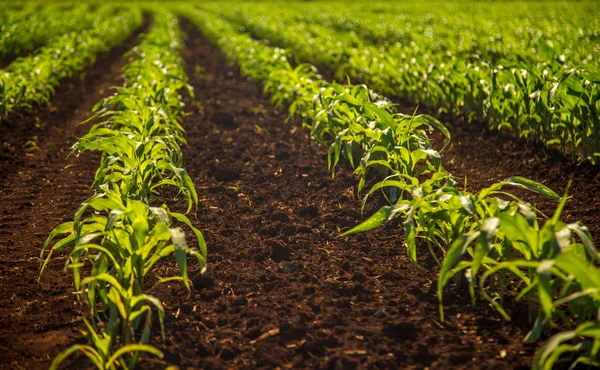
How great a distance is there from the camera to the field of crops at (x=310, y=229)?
2320mm

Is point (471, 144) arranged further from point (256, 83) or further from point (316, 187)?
point (256, 83)

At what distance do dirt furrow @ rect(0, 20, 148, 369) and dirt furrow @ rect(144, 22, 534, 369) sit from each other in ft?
1.66

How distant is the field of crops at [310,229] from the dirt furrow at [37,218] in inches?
0.6

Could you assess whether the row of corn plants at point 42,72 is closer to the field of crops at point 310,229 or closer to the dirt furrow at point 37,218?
the field of crops at point 310,229

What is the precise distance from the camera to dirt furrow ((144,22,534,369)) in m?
2.37

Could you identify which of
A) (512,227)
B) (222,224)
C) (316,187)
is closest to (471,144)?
(316,187)

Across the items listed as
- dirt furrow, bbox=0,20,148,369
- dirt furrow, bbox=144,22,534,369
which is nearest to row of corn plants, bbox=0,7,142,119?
dirt furrow, bbox=0,20,148,369

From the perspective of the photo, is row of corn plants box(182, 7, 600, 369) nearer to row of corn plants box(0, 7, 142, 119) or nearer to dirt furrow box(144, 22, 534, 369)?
dirt furrow box(144, 22, 534, 369)

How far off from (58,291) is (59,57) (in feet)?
24.6

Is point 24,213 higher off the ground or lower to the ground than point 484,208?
lower

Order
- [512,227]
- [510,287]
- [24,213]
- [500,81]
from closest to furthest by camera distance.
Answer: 1. [512,227]
2. [510,287]
3. [24,213]
4. [500,81]

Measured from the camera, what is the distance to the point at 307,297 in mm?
2826

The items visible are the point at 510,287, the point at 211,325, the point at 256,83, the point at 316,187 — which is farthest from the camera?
the point at 256,83

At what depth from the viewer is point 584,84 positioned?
443cm
